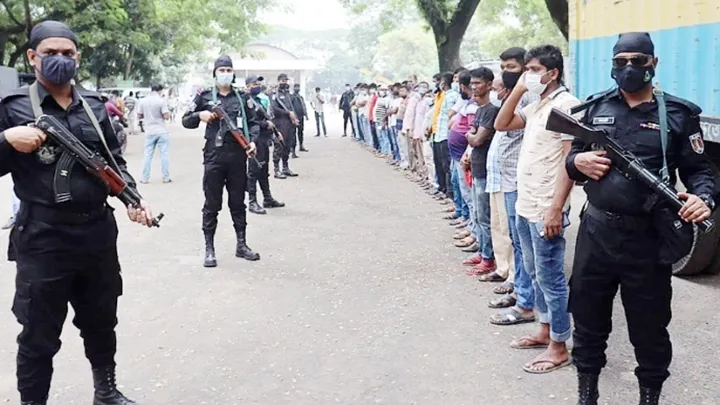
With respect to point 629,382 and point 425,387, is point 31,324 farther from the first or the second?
point 629,382

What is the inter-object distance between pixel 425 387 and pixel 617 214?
4.96 ft

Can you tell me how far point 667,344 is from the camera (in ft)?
11.3

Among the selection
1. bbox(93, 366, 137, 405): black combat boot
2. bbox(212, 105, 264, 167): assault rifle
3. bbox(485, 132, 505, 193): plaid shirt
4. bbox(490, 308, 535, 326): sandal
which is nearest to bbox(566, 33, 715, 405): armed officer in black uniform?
bbox(490, 308, 535, 326): sandal

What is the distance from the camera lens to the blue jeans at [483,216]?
627 cm

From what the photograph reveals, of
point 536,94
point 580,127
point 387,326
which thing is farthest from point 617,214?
point 387,326

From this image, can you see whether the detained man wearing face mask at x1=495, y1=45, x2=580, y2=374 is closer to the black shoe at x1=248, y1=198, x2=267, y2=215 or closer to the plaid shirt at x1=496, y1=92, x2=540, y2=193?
the plaid shirt at x1=496, y1=92, x2=540, y2=193

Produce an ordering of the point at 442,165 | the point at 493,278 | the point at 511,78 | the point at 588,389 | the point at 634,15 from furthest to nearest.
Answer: the point at 442,165, the point at 634,15, the point at 493,278, the point at 511,78, the point at 588,389

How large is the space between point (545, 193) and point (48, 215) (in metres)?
2.65

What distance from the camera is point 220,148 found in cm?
694

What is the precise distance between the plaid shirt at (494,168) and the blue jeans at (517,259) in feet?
0.94

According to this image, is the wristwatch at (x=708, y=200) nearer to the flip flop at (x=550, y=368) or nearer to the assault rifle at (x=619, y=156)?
the assault rifle at (x=619, y=156)

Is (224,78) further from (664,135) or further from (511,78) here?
(664,135)

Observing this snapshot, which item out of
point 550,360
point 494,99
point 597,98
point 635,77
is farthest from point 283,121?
point 635,77

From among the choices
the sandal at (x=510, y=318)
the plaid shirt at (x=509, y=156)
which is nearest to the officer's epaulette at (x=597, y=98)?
the plaid shirt at (x=509, y=156)
